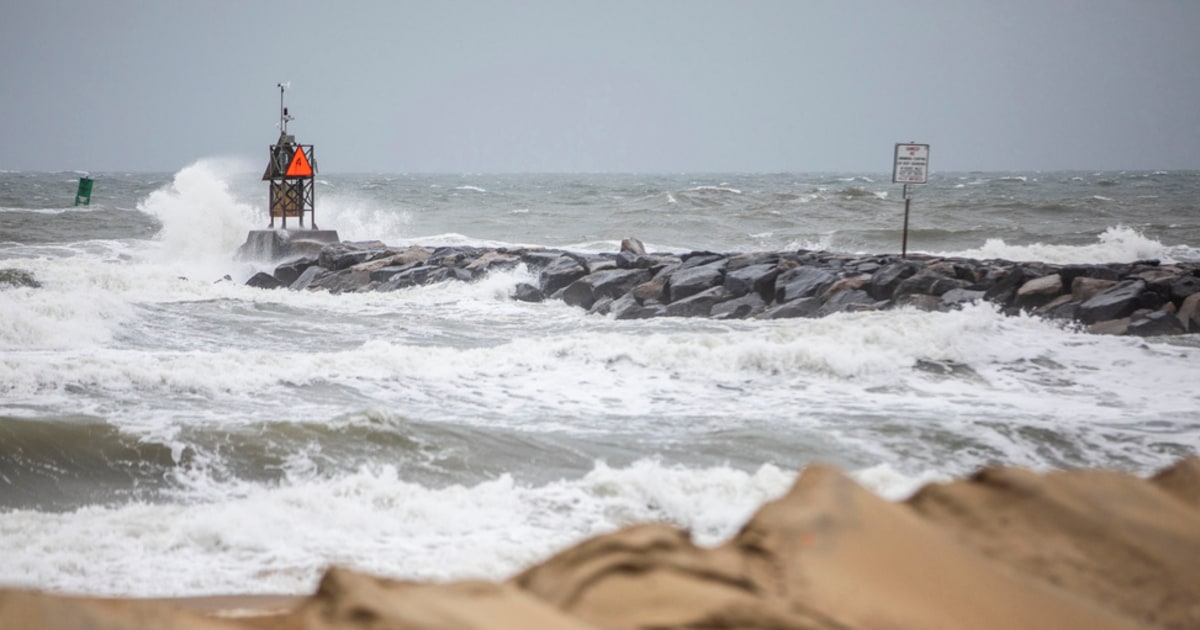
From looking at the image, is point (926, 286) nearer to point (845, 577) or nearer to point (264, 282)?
point (264, 282)

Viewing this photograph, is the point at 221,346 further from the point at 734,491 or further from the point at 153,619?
the point at 153,619

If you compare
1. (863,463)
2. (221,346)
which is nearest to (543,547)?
(863,463)

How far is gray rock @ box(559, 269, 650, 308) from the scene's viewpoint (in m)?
16.7

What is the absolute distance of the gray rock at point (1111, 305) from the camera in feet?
43.0

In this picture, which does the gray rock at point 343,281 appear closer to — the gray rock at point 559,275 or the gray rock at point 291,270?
the gray rock at point 291,270

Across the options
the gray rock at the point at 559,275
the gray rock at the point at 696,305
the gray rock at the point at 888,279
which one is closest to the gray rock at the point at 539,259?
the gray rock at the point at 559,275

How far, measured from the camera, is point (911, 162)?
51.7 feet

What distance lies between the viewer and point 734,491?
621cm

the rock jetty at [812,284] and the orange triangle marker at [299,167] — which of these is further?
the orange triangle marker at [299,167]

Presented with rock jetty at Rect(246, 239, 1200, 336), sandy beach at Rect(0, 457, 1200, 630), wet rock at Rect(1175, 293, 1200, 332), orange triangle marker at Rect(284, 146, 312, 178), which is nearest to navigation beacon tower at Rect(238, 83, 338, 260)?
orange triangle marker at Rect(284, 146, 312, 178)

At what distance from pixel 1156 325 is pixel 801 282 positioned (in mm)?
4651

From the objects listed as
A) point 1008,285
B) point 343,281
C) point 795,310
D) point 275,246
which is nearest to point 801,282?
point 795,310

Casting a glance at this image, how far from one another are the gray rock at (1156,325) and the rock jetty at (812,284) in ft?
0.04

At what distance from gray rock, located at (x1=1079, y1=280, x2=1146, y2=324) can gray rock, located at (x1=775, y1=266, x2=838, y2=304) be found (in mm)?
3431
